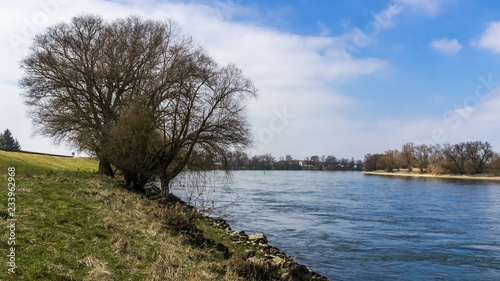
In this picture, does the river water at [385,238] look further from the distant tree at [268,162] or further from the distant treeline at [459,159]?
the distant tree at [268,162]

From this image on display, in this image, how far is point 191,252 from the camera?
9070 mm

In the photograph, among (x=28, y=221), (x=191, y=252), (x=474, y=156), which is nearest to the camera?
(x=28, y=221)

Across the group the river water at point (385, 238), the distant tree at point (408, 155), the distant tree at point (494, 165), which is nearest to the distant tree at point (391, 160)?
the distant tree at point (408, 155)

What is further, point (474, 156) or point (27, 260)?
point (474, 156)

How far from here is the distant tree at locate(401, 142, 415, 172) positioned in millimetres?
125819

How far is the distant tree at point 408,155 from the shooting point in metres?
126

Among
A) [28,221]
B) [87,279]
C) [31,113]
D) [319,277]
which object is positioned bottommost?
[319,277]

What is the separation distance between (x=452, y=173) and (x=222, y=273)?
114186mm

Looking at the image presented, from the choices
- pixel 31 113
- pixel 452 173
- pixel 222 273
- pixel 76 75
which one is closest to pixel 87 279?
pixel 222 273

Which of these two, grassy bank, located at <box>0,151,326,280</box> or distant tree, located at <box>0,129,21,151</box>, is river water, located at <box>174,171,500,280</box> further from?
distant tree, located at <box>0,129,21,151</box>

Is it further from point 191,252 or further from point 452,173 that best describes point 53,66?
point 452,173

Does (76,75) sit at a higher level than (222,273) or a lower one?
higher

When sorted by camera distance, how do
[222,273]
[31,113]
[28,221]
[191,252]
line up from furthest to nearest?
[31,113], [191,252], [222,273], [28,221]

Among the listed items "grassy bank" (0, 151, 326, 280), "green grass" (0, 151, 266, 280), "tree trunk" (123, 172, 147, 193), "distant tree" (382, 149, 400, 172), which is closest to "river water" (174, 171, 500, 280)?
"grassy bank" (0, 151, 326, 280)
